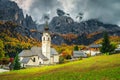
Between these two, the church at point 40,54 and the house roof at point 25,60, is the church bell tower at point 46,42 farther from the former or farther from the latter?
the house roof at point 25,60

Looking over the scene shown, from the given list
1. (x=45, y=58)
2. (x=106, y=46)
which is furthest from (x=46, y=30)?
(x=106, y=46)

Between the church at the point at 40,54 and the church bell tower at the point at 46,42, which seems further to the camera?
the church bell tower at the point at 46,42

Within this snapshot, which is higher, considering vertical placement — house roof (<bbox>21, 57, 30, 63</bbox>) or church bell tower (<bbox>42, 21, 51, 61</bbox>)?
church bell tower (<bbox>42, 21, 51, 61</bbox>)

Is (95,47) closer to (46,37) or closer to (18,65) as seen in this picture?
(46,37)

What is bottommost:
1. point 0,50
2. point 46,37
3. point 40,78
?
point 40,78

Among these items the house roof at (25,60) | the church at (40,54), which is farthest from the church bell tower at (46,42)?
the house roof at (25,60)

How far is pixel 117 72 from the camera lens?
42125mm

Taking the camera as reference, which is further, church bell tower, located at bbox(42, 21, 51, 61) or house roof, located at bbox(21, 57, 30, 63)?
church bell tower, located at bbox(42, 21, 51, 61)

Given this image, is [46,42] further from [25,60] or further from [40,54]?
[25,60]

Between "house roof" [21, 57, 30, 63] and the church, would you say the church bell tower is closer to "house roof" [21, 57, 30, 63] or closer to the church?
the church

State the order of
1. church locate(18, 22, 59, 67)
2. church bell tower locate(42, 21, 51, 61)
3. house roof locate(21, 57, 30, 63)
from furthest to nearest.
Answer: church bell tower locate(42, 21, 51, 61), church locate(18, 22, 59, 67), house roof locate(21, 57, 30, 63)

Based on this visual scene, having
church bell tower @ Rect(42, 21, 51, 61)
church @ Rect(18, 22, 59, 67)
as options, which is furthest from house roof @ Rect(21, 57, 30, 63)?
church bell tower @ Rect(42, 21, 51, 61)

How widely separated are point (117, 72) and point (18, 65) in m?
51.1

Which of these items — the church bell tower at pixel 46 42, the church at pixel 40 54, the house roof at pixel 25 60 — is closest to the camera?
the house roof at pixel 25 60
